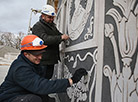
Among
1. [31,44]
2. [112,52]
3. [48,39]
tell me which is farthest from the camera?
[48,39]

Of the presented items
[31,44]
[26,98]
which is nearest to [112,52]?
[31,44]

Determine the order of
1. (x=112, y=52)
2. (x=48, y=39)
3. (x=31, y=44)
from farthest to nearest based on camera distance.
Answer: (x=48, y=39)
(x=31, y=44)
(x=112, y=52)

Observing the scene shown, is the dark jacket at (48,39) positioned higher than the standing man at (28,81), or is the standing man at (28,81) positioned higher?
the dark jacket at (48,39)

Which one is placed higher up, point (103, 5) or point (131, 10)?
point (103, 5)

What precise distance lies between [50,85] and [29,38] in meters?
0.60

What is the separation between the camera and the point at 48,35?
8.03 ft

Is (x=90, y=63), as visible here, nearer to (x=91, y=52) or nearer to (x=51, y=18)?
(x=91, y=52)

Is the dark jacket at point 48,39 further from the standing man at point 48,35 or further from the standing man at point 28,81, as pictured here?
the standing man at point 28,81

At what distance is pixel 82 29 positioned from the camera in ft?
6.61

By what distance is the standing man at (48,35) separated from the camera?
7.93ft

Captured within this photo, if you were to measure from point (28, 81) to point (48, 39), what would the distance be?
1065 millimetres

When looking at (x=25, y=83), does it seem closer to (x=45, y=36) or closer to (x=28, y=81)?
(x=28, y=81)

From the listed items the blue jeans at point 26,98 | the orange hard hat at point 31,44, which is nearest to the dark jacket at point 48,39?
the orange hard hat at point 31,44

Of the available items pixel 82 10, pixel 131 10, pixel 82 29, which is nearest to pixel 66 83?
pixel 82 29
